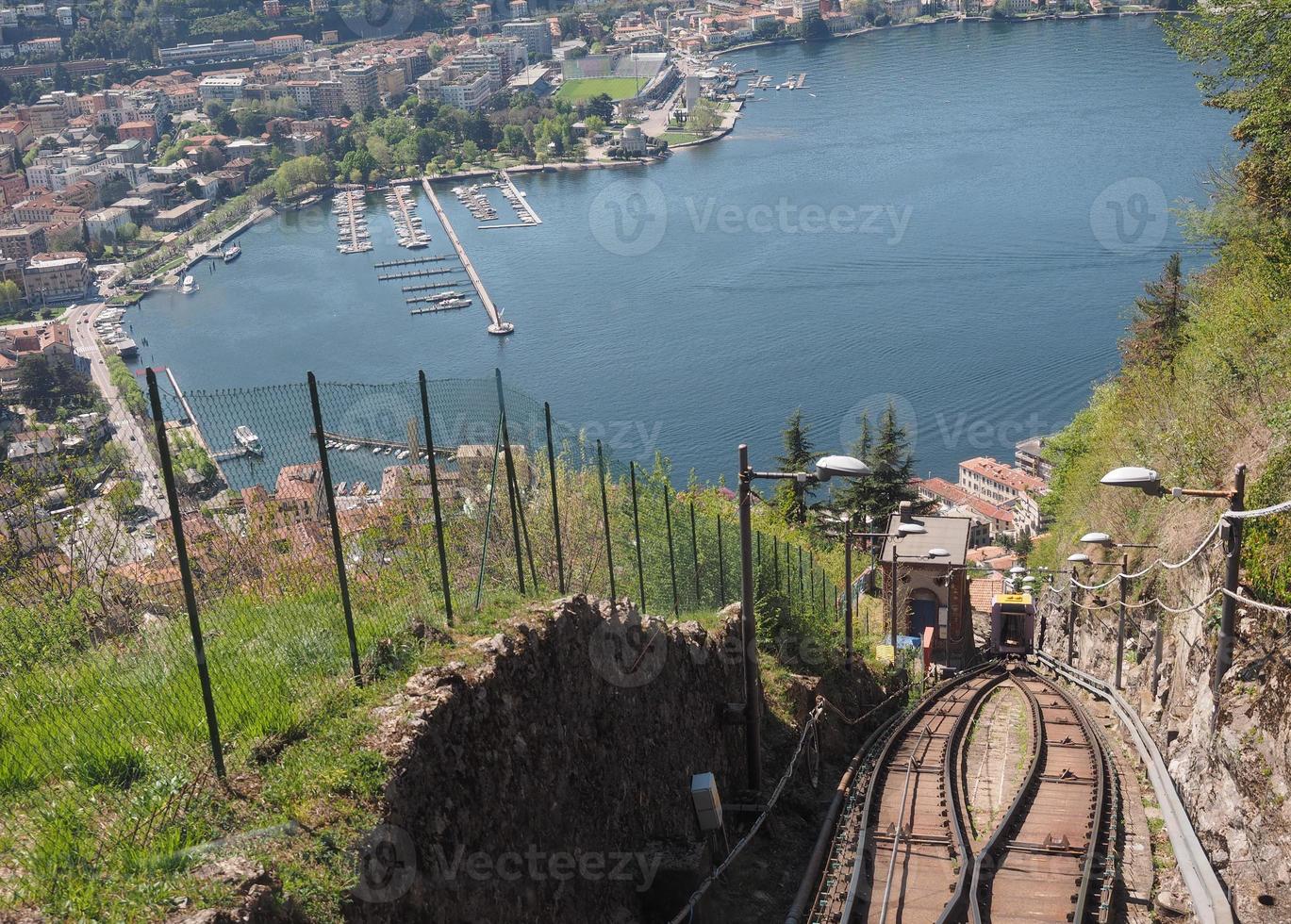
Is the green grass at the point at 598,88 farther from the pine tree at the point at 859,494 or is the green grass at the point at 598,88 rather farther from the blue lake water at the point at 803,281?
the pine tree at the point at 859,494

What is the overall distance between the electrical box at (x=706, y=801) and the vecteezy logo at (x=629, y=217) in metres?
64.5

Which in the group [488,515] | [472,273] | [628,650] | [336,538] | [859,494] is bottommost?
[859,494]

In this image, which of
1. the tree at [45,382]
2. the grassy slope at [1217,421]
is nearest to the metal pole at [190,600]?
A: the grassy slope at [1217,421]

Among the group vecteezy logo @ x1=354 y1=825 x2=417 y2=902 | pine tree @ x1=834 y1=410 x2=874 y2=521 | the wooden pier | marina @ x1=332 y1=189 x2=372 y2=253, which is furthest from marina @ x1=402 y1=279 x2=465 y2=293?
vecteezy logo @ x1=354 y1=825 x2=417 y2=902

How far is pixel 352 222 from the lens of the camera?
85000 mm

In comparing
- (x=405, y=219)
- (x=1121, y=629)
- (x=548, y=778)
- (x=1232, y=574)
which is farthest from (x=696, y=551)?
(x=405, y=219)

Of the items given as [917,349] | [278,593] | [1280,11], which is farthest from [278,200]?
[278,593]

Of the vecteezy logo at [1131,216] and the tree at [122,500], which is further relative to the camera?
the vecteezy logo at [1131,216]

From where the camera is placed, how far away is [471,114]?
11138 cm
